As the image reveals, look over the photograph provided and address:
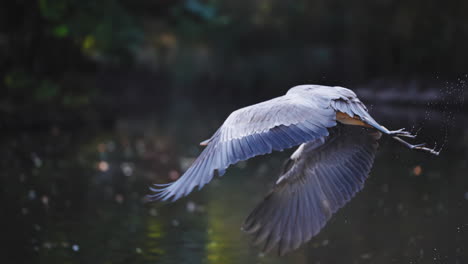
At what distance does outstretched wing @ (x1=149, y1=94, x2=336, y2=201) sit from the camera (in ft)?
10.9

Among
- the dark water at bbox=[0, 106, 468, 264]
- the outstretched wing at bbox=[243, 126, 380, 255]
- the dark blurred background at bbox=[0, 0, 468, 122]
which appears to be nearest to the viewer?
the outstretched wing at bbox=[243, 126, 380, 255]

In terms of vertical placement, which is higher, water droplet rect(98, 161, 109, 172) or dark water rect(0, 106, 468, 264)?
water droplet rect(98, 161, 109, 172)

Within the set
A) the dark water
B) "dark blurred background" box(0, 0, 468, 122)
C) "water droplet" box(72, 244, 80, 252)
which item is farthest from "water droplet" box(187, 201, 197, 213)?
"dark blurred background" box(0, 0, 468, 122)

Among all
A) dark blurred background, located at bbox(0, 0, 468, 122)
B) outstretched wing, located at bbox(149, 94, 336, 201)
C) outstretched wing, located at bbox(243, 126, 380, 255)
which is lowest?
outstretched wing, located at bbox(243, 126, 380, 255)

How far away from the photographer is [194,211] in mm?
7113

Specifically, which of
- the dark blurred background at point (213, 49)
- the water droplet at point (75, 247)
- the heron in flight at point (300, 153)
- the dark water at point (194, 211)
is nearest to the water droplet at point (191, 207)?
the dark water at point (194, 211)

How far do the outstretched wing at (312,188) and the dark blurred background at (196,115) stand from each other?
1073 millimetres

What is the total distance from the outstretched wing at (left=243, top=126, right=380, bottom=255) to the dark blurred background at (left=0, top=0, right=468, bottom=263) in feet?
3.52

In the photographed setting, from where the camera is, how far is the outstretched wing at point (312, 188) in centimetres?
388

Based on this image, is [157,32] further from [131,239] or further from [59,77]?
[131,239]

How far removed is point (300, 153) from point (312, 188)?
253 mm

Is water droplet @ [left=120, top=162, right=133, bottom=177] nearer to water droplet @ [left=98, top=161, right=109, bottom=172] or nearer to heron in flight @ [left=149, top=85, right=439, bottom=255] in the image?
water droplet @ [left=98, top=161, right=109, bottom=172]

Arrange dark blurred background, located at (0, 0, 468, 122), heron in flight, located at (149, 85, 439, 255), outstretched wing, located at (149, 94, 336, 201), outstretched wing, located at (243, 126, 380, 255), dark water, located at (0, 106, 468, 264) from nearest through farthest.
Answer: outstretched wing, located at (149, 94, 336, 201) → heron in flight, located at (149, 85, 439, 255) → outstretched wing, located at (243, 126, 380, 255) → dark water, located at (0, 106, 468, 264) → dark blurred background, located at (0, 0, 468, 122)

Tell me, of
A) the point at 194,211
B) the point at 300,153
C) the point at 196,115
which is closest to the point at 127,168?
the point at 194,211
